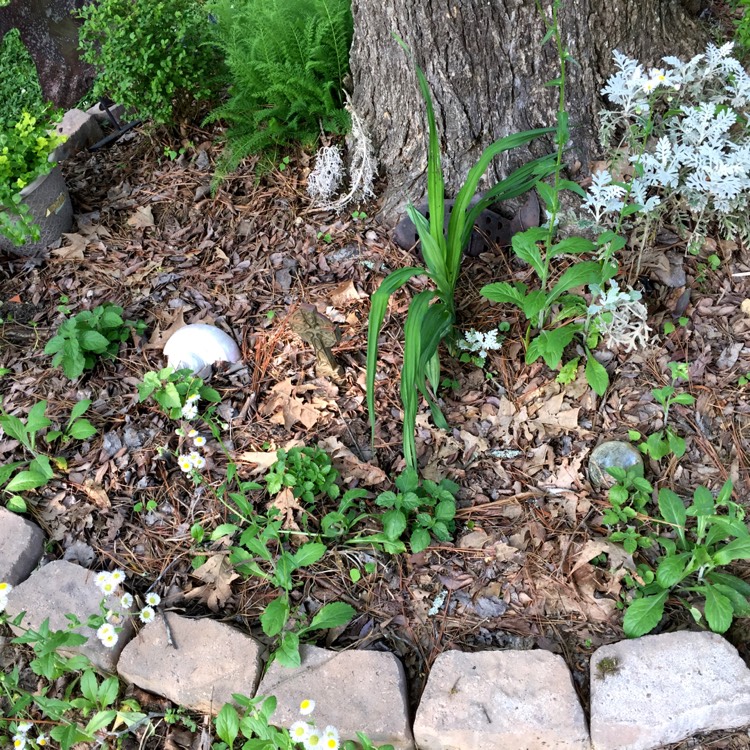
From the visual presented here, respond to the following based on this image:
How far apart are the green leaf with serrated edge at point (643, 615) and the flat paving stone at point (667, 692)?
0.04 m

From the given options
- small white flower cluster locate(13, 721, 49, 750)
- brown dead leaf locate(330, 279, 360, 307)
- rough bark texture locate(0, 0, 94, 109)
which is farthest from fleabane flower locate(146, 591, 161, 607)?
rough bark texture locate(0, 0, 94, 109)

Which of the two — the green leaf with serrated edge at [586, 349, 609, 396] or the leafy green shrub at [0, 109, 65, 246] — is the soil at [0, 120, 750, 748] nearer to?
the green leaf with serrated edge at [586, 349, 609, 396]

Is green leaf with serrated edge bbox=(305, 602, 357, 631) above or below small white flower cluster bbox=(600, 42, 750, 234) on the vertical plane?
below

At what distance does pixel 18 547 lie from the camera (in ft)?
7.09

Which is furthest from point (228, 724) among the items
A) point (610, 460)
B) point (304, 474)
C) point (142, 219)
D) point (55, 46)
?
point (55, 46)

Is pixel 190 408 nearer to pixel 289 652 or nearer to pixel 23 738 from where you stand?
pixel 289 652

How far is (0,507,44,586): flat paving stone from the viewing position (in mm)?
2137

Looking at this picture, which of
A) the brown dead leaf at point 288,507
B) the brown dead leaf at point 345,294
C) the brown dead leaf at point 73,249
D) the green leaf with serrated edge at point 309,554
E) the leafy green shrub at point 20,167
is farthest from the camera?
the brown dead leaf at point 73,249

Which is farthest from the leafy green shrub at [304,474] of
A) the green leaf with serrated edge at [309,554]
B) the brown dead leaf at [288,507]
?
the green leaf with serrated edge at [309,554]

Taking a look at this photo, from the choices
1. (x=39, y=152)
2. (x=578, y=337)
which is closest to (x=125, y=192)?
(x=39, y=152)

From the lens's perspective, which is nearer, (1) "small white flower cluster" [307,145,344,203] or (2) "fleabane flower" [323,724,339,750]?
(2) "fleabane flower" [323,724,339,750]

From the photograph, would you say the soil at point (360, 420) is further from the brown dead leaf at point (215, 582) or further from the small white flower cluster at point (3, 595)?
the small white flower cluster at point (3, 595)

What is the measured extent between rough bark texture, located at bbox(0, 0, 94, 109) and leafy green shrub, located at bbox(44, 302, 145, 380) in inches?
111

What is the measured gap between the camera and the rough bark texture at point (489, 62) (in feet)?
7.85
